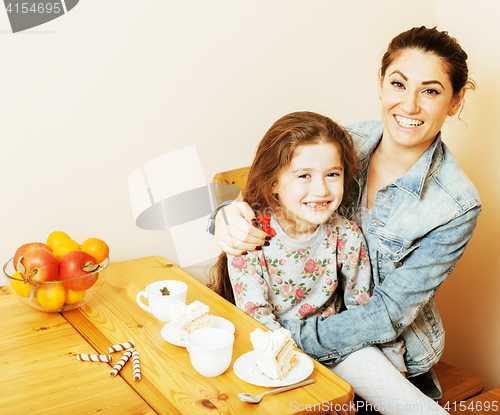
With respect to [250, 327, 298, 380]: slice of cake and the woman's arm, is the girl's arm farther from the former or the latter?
[250, 327, 298, 380]: slice of cake

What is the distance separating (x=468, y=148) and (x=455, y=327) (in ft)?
2.40

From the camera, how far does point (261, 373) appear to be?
787 mm

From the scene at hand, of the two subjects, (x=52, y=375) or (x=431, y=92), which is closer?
(x=52, y=375)

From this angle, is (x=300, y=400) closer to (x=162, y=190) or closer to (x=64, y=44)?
(x=162, y=190)

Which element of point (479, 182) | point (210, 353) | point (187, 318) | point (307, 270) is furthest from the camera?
point (479, 182)

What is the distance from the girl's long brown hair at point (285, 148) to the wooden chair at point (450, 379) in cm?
20

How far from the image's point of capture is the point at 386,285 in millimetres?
1194

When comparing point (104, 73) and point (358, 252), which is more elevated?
point (104, 73)

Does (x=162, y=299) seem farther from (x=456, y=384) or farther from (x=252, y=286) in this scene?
(x=456, y=384)

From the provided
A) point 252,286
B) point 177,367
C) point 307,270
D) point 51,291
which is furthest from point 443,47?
point 51,291

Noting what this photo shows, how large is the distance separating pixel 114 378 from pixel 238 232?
439 mm

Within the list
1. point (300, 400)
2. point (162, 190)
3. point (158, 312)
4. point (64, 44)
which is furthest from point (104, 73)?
point (300, 400)

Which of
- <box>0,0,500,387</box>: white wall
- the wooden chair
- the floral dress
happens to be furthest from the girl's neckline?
<box>0,0,500,387</box>: white wall

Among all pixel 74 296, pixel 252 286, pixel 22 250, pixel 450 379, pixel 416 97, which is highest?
pixel 416 97
